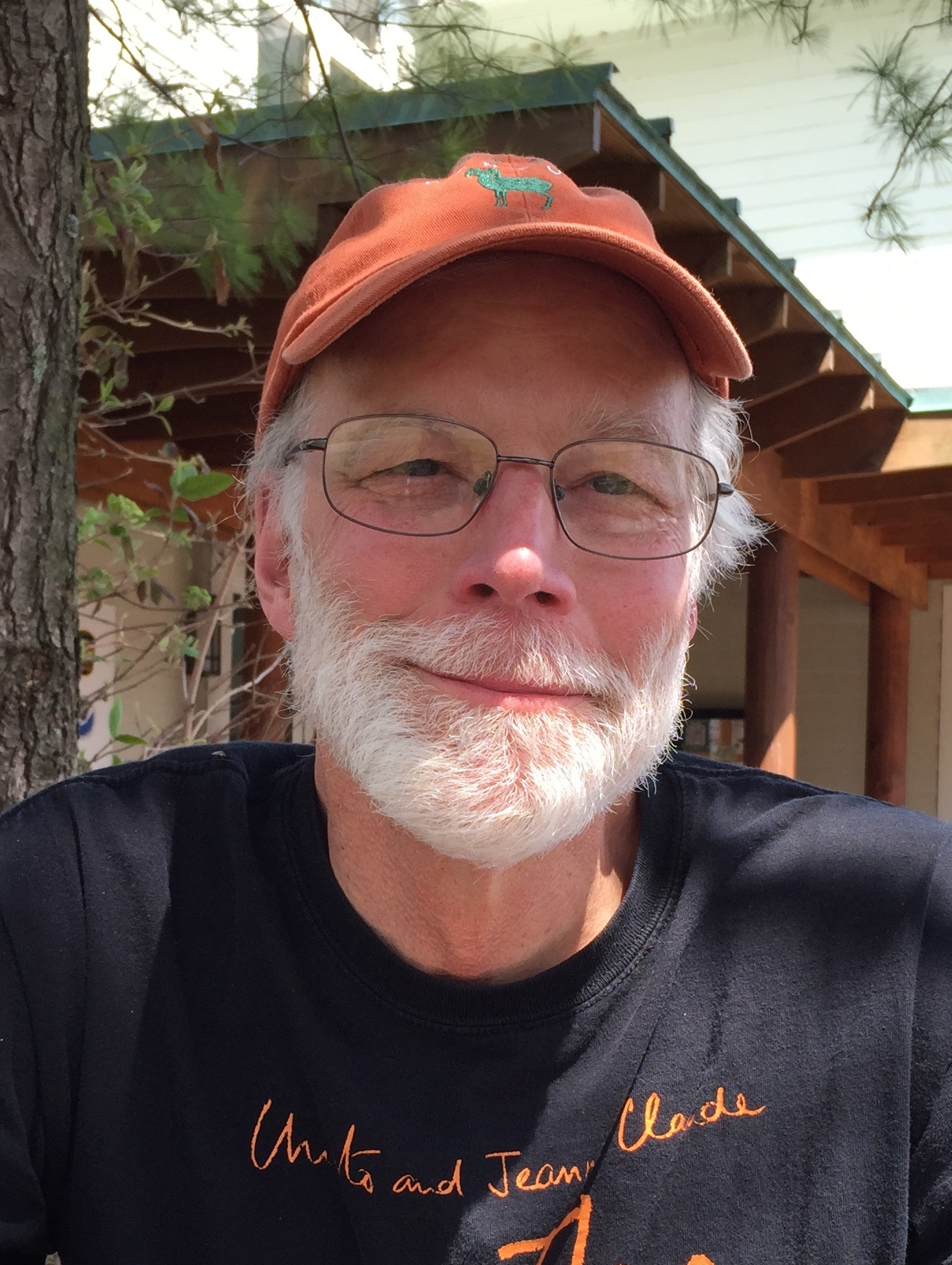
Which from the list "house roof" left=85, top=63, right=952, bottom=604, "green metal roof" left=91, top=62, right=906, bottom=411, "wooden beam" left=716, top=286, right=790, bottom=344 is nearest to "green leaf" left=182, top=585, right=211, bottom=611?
"house roof" left=85, top=63, right=952, bottom=604

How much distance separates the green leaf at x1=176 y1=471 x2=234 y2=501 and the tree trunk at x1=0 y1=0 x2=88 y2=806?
29.7 inches

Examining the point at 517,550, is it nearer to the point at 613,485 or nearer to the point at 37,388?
the point at 613,485

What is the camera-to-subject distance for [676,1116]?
1420 millimetres

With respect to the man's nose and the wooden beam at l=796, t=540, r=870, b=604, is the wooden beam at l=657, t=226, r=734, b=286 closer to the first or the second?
the man's nose

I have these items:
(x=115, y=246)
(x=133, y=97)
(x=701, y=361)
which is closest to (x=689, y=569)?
(x=701, y=361)

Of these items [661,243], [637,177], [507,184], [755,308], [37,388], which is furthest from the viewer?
[755,308]

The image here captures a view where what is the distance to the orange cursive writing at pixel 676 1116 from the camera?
141 centimetres

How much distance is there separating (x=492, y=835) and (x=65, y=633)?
3.37 feet

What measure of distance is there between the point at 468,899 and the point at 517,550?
0.41 meters

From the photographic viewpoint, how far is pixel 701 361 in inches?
66.1

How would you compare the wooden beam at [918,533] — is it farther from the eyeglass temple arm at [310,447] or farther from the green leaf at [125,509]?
the eyeglass temple arm at [310,447]

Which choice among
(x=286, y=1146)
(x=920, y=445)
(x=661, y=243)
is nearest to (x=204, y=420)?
(x=661, y=243)

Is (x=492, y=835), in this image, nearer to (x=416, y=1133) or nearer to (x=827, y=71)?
(x=416, y=1133)

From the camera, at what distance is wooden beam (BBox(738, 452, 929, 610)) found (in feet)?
19.6
